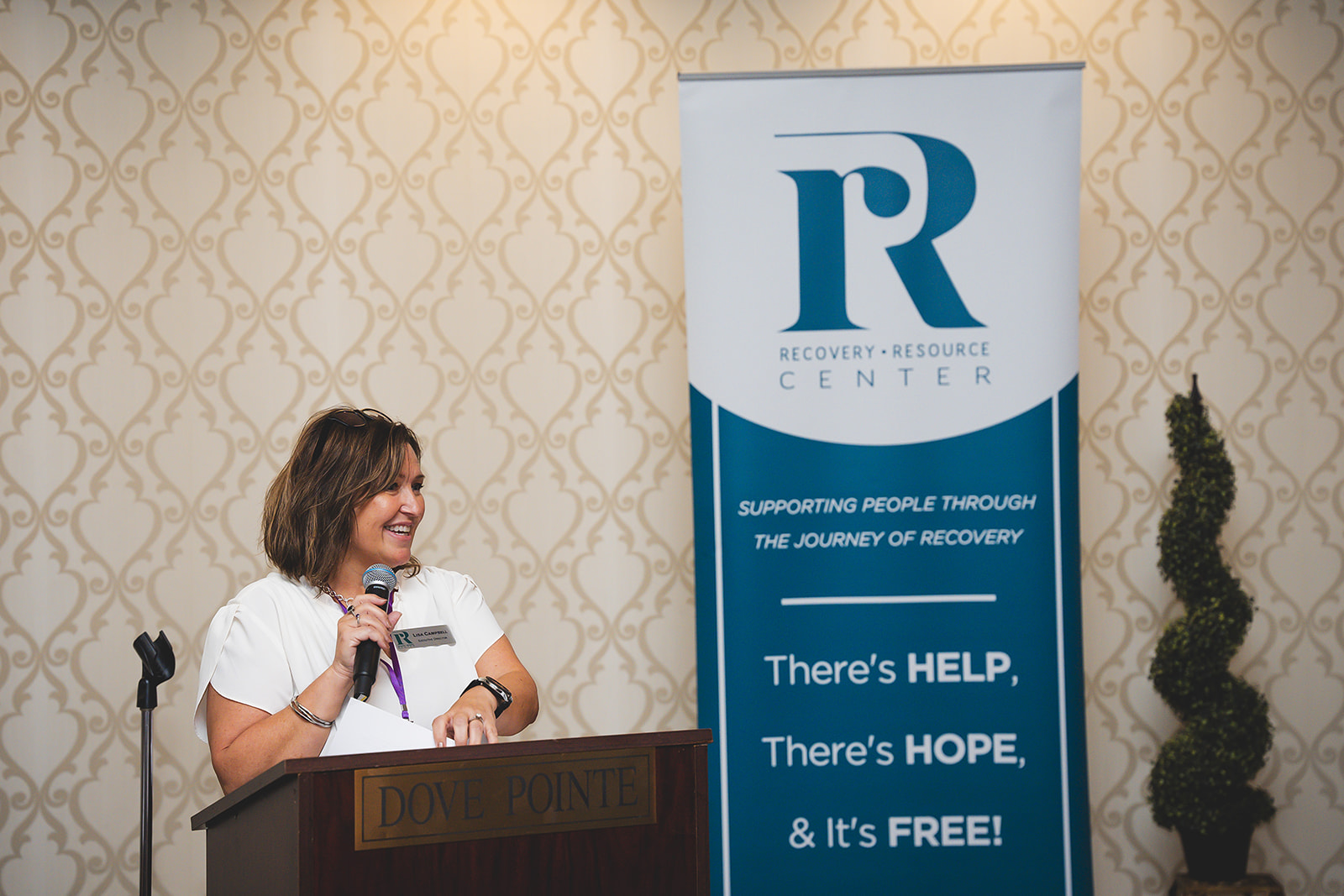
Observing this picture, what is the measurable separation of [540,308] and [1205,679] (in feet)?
7.12

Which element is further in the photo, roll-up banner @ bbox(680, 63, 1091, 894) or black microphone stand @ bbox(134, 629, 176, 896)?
roll-up banner @ bbox(680, 63, 1091, 894)

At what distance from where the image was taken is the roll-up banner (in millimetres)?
2799

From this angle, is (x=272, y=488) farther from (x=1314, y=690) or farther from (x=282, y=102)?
(x=1314, y=690)

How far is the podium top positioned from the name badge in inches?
14.0

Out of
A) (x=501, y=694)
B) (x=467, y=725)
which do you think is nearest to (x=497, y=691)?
(x=501, y=694)

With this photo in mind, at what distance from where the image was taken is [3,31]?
331 cm

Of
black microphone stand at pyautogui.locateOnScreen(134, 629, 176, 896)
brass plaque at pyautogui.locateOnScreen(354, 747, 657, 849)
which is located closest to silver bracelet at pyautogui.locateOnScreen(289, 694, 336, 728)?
brass plaque at pyautogui.locateOnScreen(354, 747, 657, 849)

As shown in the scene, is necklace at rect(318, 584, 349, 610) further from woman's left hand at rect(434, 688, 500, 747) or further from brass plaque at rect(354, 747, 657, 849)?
brass plaque at rect(354, 747, 657, 849)

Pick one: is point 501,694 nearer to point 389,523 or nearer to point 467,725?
point 467,725

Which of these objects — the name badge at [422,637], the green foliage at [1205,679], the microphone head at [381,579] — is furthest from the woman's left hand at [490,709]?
the green foliage at [1205,679]

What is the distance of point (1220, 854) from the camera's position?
295 cm

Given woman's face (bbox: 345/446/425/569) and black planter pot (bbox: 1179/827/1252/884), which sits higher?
woman's face (bbox: 345/446/425/569)

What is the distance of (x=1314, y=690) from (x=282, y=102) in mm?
3625

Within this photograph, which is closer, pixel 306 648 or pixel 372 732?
pixel 372 732
